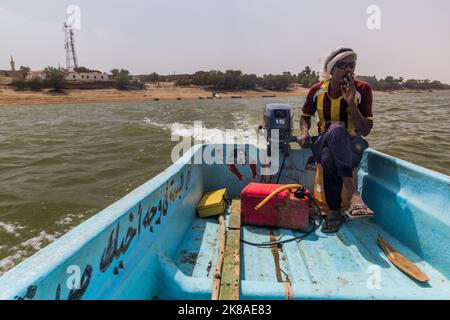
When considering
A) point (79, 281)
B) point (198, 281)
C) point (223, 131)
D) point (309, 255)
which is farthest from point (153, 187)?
point (223, 131)

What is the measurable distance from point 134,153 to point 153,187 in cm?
860

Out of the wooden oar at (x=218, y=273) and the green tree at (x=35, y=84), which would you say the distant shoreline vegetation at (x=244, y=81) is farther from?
the wooden oar at (x=218, y=273)

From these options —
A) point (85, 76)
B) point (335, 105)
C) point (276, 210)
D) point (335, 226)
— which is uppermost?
point (85, 76)

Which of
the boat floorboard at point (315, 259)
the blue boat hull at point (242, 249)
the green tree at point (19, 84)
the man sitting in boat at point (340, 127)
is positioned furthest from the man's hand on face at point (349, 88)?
the green tree at point (19, 84)

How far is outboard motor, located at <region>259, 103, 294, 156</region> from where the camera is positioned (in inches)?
150

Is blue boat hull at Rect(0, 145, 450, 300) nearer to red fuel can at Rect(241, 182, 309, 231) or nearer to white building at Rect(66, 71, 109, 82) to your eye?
red fuel can at Rect(241, 182, 309, 231)

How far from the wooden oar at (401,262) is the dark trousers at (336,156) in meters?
0.53

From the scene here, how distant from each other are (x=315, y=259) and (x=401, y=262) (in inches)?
26.4

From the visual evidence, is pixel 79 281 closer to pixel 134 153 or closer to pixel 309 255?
pixel 309 255

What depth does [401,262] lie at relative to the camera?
99.7 inches

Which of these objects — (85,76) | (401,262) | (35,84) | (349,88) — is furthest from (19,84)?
(401,262)

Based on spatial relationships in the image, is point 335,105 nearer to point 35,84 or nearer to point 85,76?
point 35,84

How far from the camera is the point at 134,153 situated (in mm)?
10477
